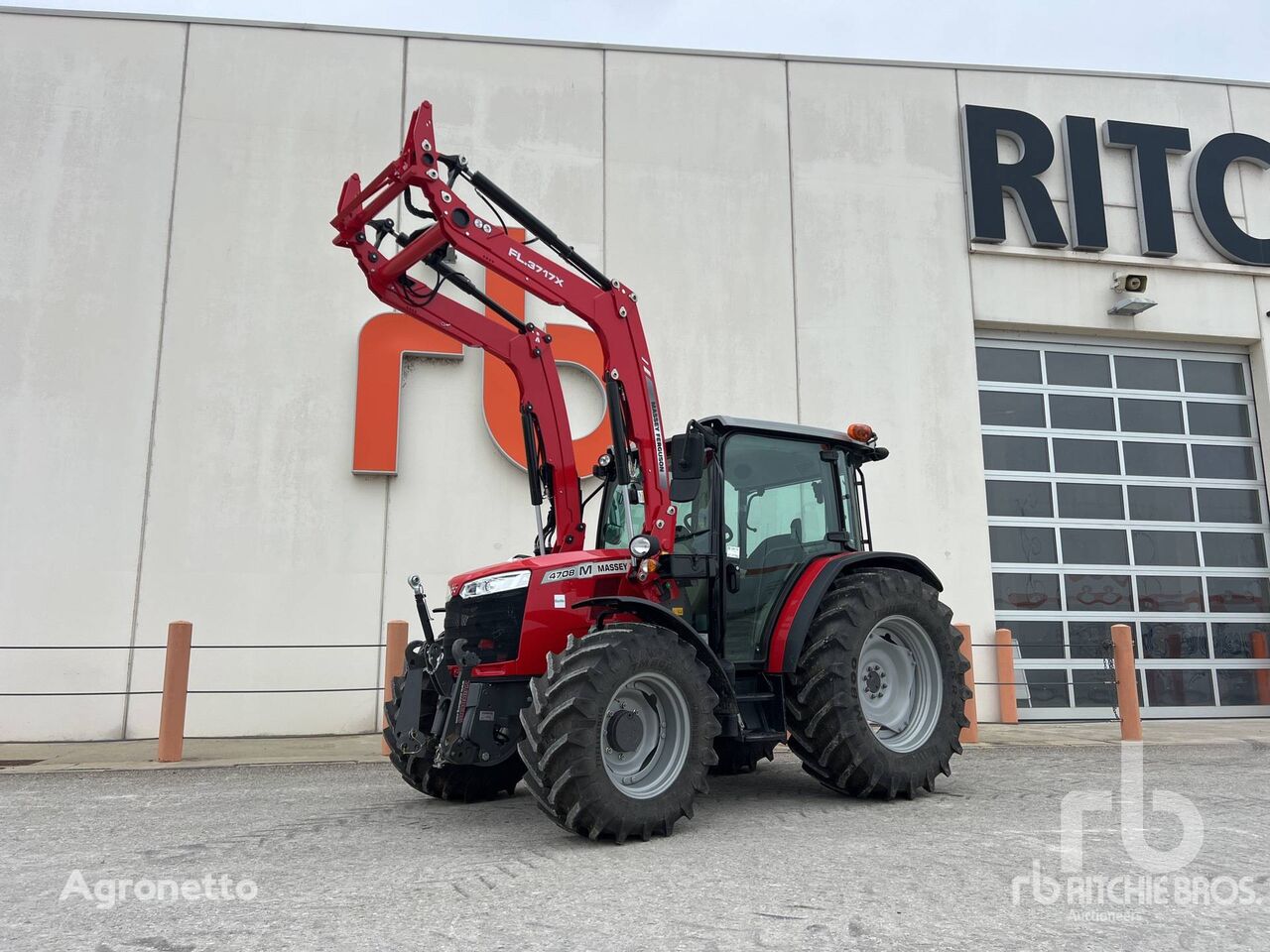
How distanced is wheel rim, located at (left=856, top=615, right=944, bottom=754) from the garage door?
686cm

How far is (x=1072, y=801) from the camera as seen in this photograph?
5781mm

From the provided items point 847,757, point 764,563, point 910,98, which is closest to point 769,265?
point 910,98

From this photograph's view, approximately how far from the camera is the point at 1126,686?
998 centimetres

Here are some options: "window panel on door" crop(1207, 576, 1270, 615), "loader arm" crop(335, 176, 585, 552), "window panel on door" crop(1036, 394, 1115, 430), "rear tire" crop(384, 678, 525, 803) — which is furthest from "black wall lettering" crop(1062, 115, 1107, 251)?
"rear tire" crop(384, 678, 525, 803)

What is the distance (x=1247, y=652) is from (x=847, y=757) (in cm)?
1054

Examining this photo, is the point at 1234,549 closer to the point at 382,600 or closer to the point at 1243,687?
the point at 1243,687

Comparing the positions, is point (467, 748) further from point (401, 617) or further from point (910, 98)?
point (910, 98)

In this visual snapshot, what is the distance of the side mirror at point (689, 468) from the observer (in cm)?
522

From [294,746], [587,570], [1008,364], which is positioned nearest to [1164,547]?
[1008,364]

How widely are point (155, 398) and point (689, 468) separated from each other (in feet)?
27.4

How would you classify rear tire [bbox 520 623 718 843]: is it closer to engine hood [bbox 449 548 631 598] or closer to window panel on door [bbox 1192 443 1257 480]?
engine hood [bbox 449 548 631 598]

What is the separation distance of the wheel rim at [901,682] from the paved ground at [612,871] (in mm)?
464

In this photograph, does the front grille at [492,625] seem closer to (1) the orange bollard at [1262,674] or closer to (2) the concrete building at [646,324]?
(2) the concrete building at [646,324]

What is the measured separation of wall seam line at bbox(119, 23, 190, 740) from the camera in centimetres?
1045
